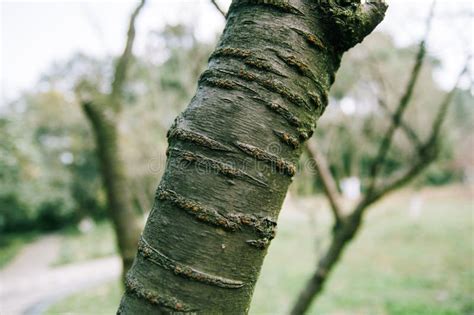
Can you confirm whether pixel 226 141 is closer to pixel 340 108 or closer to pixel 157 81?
pixel 340 108

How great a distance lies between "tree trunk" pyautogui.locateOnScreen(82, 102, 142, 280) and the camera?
2.75 meters

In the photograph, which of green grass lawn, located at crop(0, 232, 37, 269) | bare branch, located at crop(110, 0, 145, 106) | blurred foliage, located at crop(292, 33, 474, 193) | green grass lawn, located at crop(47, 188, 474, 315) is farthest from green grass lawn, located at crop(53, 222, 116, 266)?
bare branch, located at crop(110, 0, 145, 106)

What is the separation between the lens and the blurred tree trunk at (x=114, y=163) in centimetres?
275

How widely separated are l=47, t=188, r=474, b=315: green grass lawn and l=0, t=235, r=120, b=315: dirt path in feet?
3.60

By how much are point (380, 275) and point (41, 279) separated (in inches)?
497

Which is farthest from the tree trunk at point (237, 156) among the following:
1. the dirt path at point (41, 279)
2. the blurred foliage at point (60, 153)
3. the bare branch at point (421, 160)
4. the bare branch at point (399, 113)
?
the dirt path at point (41, 279)

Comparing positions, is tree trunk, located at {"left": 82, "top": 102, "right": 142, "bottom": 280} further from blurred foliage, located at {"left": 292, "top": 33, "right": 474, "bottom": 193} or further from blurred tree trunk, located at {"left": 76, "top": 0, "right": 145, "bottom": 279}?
blurred foliage, located at {"left": 292, "top": 33, "right": 474, "bottom": 193}

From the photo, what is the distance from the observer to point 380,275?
1065 centimetres

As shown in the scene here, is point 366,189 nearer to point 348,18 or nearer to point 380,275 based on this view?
point 348,18

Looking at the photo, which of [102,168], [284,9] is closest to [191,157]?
[284,9]

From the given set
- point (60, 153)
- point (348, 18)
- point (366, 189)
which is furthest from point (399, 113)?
point (60, 153)

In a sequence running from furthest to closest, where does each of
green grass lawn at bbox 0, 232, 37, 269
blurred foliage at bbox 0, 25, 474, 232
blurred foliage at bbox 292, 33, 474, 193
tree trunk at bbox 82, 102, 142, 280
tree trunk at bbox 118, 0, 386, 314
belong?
green grass lawn at bbox 0, 232, 37, 269, blurred foliage at bbox 0, 25, 474, 232, blurred foliage at bbox 292, 33, 474, 193, tree trunk at bbox 82, 102, 142, 280, tree trunk at bbox 118, 0, 386, 314

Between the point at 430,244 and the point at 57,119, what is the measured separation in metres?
25.9

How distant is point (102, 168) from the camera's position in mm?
2959
